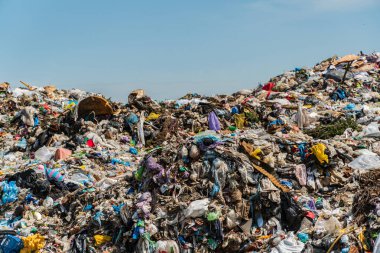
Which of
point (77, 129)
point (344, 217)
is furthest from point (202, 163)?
point (77, 129)

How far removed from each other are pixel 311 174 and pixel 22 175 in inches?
212

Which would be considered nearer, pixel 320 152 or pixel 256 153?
pixel 256 153

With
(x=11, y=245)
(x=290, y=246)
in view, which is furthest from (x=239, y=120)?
(x=11, y=245)

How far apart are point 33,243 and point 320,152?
4.61 metres

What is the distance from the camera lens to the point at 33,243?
20.8 ft

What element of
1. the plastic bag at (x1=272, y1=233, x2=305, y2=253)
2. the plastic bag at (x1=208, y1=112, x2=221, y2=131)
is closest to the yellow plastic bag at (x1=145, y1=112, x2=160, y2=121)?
the plastic bag at (x1=208, y1=112, x2=221, y2=131)

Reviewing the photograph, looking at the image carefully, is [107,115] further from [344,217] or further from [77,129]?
[344,217]

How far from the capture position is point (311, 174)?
6.72 metres

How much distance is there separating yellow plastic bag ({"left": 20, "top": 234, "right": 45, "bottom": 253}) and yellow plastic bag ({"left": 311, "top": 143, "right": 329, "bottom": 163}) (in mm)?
4451

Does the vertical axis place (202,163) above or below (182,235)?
above

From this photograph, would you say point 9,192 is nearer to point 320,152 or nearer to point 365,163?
point 320,152

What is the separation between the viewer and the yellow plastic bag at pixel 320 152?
263 inches

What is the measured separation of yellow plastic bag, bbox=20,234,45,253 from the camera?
634cm

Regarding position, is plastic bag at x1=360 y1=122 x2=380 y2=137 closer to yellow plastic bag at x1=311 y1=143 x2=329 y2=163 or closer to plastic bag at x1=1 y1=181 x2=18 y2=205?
yellow plastic bag at x1=311 y1=143 x2=329 y2=163
